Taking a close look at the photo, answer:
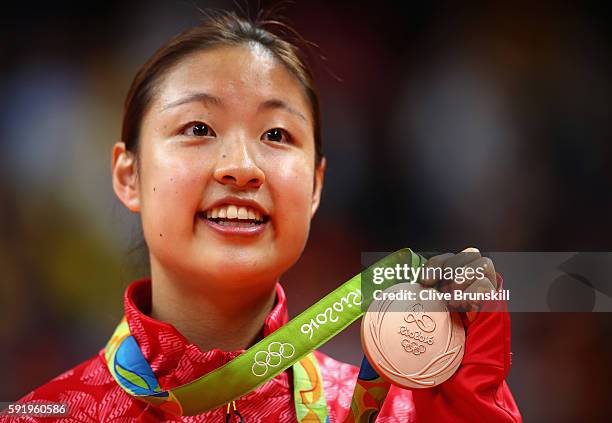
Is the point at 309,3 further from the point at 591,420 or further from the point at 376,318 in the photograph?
the point at 591,420

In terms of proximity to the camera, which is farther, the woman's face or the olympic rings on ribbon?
the woman's face

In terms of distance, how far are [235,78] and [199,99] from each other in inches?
3.5

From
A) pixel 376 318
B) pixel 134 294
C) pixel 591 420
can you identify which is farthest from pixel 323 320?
pixel 591 420

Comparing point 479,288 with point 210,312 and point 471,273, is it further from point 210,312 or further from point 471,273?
point 210,312

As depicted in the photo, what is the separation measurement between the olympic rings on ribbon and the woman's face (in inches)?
8.4

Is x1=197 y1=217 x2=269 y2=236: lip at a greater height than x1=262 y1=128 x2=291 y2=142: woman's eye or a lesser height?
lesser

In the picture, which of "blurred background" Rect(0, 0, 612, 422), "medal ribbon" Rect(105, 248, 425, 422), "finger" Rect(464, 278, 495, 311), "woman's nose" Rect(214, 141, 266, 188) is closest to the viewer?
"finger" Rect(464, 278, 495, 311)

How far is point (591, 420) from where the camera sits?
2141 mm

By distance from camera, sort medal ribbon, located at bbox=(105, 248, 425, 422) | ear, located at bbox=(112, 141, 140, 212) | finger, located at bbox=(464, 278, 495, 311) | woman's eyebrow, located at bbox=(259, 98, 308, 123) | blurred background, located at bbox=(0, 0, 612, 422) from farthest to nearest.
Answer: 1. blurred background, located at bbox=(0, 0, 612, 422)
2. ear, located at bbox=(112, 141, 140, 212)
3. woman's eyebrow, located at bbox=(259, 98, 308, 123)
4. medal ribbon, located at bbox=(105, 248, 425, 422)
5. finger, located at bbox=(464, 278, 495, 311)

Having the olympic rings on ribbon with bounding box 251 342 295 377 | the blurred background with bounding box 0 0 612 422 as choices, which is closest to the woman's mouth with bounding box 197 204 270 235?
the olympic rings on ribbon with bounding box 251 342 295 377

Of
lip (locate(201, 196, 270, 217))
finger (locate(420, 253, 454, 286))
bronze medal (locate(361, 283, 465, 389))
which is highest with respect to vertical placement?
lip (locate(201, 196, 270, 217))

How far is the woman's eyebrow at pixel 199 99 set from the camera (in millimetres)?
1614

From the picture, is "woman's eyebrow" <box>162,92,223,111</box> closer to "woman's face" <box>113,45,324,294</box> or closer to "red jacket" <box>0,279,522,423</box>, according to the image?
"woman's face" <box>113,45,324,294</box>

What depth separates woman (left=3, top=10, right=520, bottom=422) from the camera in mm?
1567
